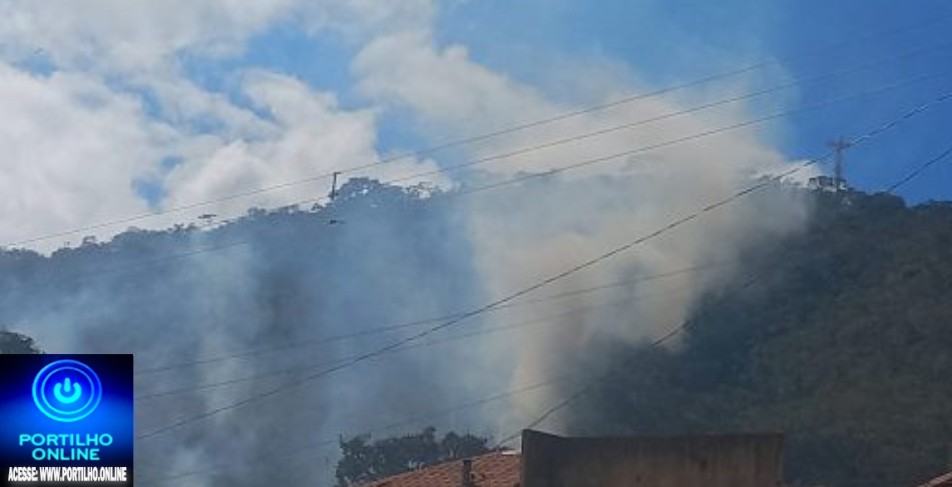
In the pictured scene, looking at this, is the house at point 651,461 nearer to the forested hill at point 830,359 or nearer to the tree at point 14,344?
the forested hill at point 830,359

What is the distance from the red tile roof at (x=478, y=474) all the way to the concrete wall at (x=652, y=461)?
525cm

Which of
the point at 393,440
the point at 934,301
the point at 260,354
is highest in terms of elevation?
the point at 260,354

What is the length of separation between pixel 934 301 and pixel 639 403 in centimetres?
1441

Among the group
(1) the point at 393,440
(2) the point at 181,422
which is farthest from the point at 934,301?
(2) the point at 181,422

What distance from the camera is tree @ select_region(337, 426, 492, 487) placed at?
5672 centimetres

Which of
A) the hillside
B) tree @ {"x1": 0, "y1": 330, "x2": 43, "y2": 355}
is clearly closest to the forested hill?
the hillside

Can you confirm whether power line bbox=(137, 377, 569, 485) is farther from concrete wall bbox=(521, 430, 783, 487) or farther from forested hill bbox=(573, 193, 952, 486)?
concrete wall bbox=(521, 430, 783, 487)

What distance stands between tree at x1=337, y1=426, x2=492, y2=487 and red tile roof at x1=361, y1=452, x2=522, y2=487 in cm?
1458

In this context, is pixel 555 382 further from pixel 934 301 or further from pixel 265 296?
pixel 265 296

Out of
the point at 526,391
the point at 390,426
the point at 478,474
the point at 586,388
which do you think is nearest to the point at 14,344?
the point at 390,426

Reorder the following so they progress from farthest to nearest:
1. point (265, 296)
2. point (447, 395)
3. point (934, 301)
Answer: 1. point (265, 296)
2. point (447, 395)
3. point (934, 301)

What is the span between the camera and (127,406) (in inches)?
700

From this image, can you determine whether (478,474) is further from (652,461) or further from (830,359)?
(830,359)

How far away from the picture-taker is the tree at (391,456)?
56719 millimetres
